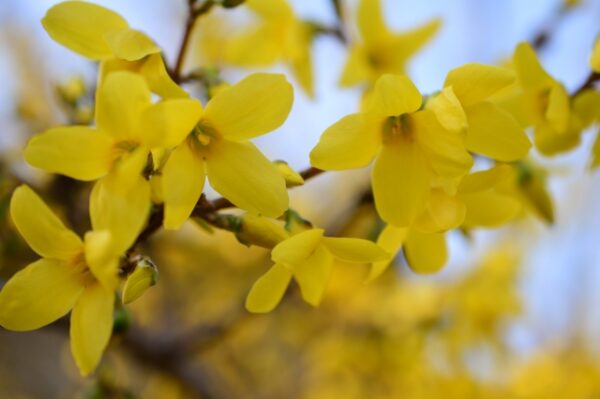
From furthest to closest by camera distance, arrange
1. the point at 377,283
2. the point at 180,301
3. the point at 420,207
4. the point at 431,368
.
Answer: the point at 377,283 < the point at 180,301 < the point at 431,368 < the point at 420,207

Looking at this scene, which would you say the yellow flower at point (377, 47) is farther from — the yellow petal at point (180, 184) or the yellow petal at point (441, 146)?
the yellow petal at point (180, 184)

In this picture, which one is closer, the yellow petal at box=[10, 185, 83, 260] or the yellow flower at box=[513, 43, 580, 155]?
the yellow petal at box=[10, 185, 83, 260]

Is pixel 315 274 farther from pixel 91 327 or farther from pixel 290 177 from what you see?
pixel 91 327

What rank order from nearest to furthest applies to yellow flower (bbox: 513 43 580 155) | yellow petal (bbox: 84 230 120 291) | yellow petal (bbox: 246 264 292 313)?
yellow petal (bbox: 84 230 120 291), yellow petal (bbox: 246 264 292 313), yellow flower (bbox: 513 43 580 155)

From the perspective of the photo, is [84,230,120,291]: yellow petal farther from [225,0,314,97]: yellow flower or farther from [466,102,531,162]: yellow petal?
[225,0,314,97]: yellow flower

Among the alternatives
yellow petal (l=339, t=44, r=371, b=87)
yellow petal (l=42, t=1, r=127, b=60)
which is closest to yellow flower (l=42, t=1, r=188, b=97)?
yellow petal (l=42, t=1, r=127, b=60)

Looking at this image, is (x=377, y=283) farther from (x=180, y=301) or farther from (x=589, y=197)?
(x=589, y=197)

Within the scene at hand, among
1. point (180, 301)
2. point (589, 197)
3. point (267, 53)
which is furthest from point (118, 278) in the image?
point (589, 197)
